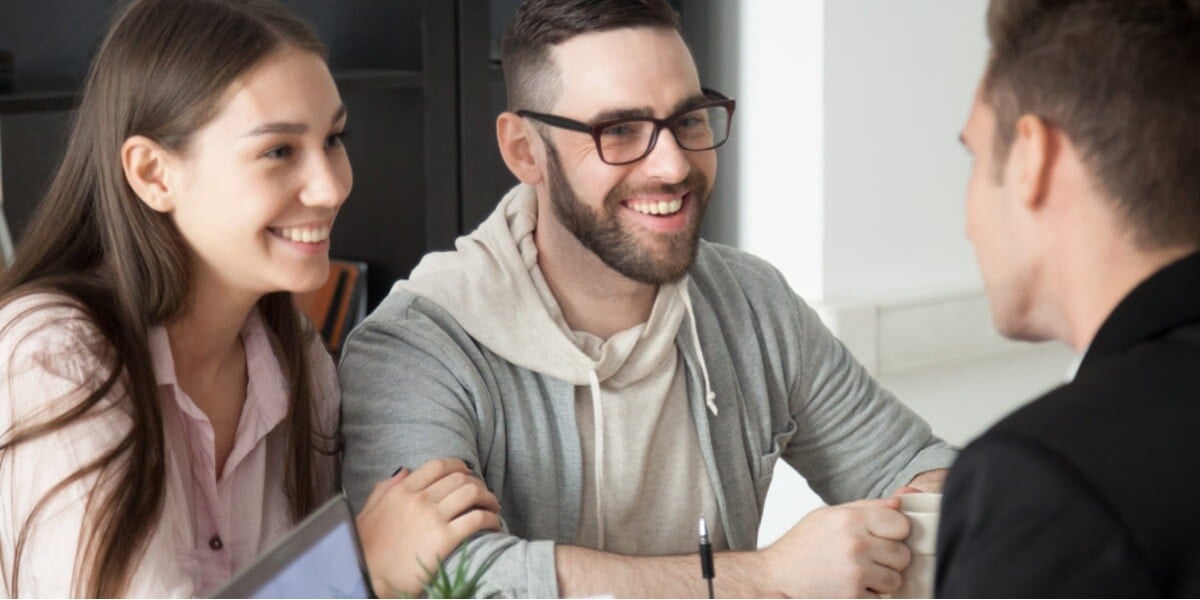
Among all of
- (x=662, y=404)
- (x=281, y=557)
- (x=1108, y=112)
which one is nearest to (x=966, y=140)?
(x=1108, y=112)

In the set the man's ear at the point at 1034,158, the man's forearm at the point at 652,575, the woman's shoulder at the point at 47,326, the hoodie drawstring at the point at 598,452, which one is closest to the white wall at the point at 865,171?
the hoodie drawstring at the point at 598,452

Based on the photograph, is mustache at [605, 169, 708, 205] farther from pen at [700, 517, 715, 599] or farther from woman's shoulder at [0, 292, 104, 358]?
woman's shoulder at [0, 292, 104, 358]

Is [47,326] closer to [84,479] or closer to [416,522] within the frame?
[84,479]

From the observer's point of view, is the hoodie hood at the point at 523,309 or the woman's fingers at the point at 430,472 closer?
the woman's fingers at the point at 430,472

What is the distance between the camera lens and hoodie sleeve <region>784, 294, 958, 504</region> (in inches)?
72.5

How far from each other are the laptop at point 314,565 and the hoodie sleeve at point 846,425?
2.85 feet

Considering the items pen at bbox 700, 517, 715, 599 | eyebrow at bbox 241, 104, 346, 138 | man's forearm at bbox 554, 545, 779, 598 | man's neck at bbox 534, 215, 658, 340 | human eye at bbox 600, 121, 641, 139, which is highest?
eyebrow at bbox 241, 104, 346, 138

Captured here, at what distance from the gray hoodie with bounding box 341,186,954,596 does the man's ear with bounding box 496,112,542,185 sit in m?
0.03

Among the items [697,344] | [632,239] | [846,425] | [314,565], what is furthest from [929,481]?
[314,565]

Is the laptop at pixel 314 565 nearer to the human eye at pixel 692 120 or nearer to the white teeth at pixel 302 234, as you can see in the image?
the white teeth at pixel 302 234

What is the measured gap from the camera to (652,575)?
1.52 meters

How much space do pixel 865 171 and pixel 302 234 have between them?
5.80ft

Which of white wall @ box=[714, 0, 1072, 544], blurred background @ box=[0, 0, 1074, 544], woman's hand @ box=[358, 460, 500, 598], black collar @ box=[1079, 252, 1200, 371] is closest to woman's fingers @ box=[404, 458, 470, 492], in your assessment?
woman's hand @ box=[358, 460, 500, 598]

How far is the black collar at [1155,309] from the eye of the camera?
0.93 meters
